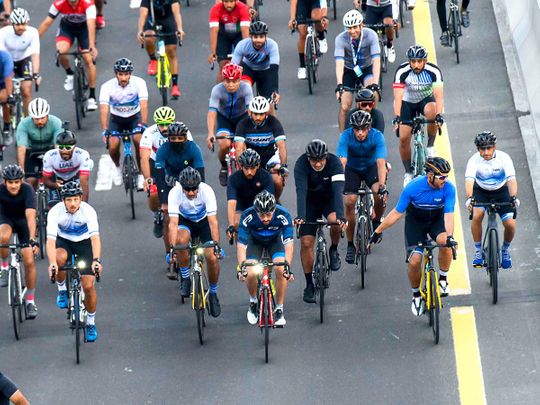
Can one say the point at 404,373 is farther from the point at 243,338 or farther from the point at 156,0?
the point at 156,0

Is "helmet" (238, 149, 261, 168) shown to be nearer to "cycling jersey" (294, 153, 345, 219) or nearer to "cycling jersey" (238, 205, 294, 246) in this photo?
"cycling jersey" (294, 153, 345, 219)

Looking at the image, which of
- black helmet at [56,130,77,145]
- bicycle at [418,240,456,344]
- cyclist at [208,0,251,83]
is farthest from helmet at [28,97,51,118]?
bicycle at [418,240,456,344]

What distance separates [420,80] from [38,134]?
5329 millimetres

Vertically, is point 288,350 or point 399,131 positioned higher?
point 399,131

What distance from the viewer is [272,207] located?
75.2ft

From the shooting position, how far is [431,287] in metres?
23.1

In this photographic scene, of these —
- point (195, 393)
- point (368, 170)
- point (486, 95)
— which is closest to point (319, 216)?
point (368, 170)

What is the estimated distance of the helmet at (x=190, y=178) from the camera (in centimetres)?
2348

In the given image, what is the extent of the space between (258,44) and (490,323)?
6502mm

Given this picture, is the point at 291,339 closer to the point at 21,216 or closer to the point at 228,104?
the point at 21,216

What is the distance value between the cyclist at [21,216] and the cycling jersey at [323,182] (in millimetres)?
3343

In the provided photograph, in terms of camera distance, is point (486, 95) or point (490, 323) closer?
point (490, 323)

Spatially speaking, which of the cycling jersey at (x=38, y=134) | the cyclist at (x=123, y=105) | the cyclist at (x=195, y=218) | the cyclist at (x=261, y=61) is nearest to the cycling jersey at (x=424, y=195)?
the cyclist at (x=195, y=218)

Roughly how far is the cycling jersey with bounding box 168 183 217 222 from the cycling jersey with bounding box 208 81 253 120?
10.5ft
